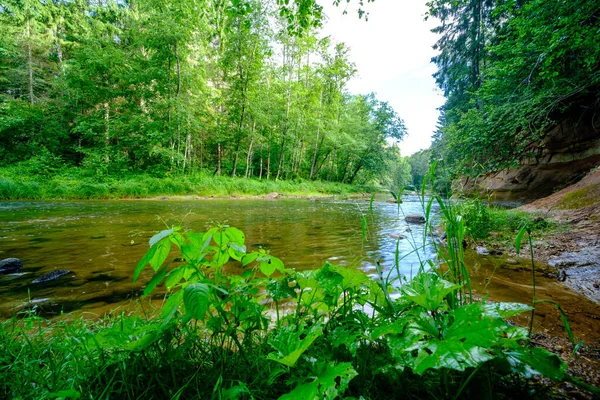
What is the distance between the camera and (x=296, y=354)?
85cm

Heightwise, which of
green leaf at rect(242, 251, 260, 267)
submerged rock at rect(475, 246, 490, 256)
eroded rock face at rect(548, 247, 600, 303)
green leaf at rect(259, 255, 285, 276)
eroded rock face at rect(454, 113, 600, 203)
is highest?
eroded rock face at rect(454, 113, 600, 203)

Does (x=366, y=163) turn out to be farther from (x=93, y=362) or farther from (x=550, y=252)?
(x=93, y=362)

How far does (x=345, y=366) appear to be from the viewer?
859mm

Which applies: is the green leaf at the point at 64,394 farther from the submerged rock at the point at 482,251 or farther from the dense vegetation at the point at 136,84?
the dense vegetation at the point at 136,84

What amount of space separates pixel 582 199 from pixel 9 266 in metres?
10.4

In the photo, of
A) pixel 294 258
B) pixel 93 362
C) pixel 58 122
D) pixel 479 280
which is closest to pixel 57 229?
pixel 294 258

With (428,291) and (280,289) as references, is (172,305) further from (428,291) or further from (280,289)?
(428,291)

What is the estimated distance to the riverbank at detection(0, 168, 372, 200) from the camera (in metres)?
12.8

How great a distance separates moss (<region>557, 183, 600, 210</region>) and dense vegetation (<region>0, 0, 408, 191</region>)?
58.0ft

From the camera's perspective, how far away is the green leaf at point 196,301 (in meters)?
0.83

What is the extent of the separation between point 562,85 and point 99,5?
33.7 m

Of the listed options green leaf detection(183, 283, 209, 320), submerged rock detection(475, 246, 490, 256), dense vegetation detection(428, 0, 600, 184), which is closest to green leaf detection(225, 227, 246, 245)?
green leaf detection(183, 283, 209, 320)

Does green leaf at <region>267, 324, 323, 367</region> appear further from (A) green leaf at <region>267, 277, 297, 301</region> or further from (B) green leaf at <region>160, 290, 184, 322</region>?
(B) green leaf at <region>160, 290, 184, 322</region>

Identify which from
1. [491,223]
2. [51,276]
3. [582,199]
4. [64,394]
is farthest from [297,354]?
[582,199]
